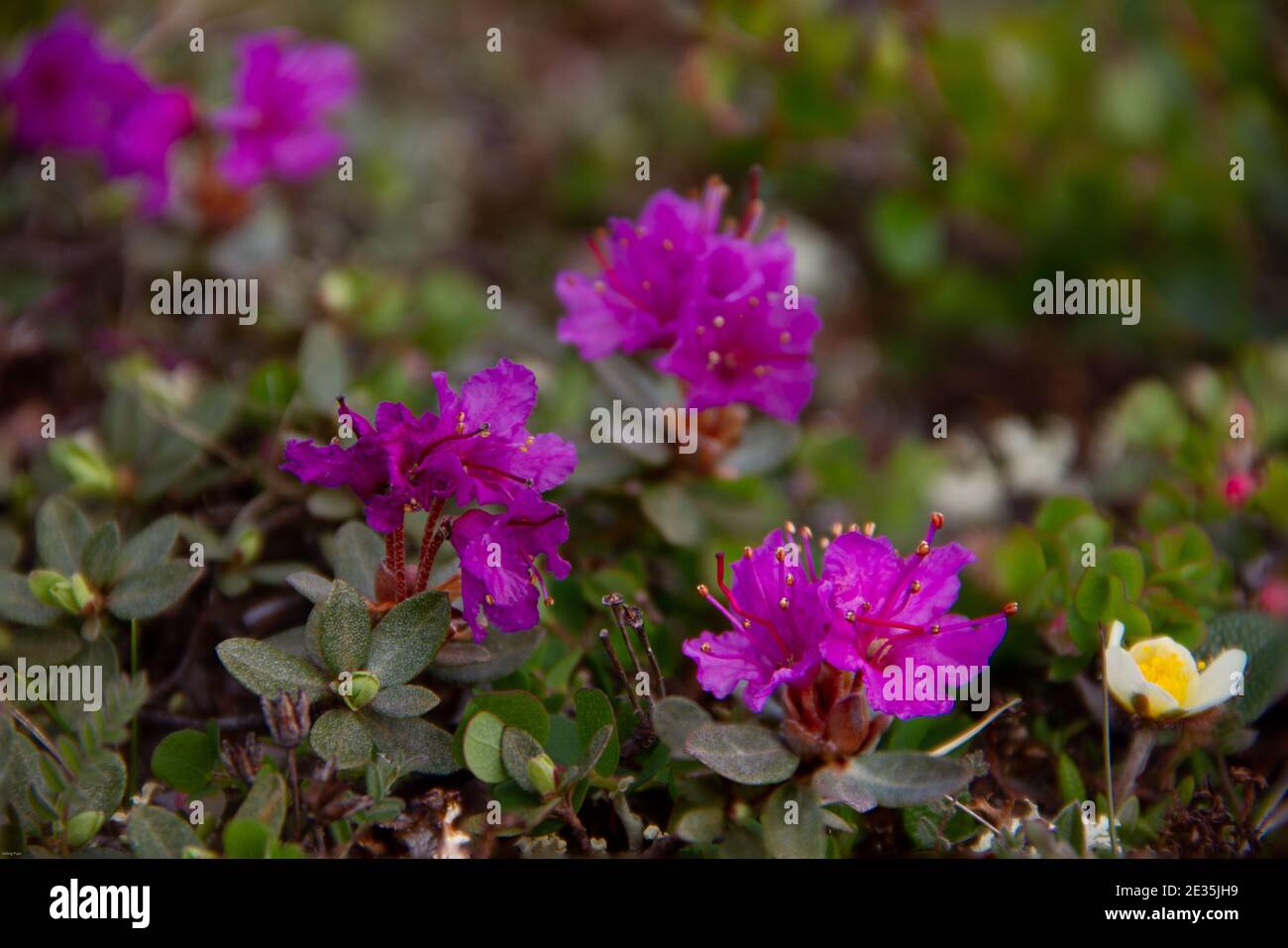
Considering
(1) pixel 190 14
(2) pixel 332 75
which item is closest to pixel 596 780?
(2) pixel 332 75

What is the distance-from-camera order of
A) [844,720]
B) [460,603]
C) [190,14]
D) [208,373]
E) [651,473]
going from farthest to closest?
[190,14]
[208,373]
[651,473]
[460,603]
[844,720]

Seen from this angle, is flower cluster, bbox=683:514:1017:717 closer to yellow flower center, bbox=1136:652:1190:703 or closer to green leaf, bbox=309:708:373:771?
yellow flower center, bbox=1136:652:1190:703

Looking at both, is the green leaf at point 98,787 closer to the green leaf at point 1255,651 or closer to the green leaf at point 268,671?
the green leaf at point 268,671

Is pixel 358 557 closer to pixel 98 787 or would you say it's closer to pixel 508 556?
Answer: pixel 508 556

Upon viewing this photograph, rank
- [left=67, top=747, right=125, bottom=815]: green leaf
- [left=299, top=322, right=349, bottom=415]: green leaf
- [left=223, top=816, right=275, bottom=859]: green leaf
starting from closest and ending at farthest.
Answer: [left=223, top=816, right=275, bottom=859]: green leaf < [left=67, top=747, right=125, bottom=815]: green leaf < [left=299, top=322, right=349, bottom=415]: green leaf

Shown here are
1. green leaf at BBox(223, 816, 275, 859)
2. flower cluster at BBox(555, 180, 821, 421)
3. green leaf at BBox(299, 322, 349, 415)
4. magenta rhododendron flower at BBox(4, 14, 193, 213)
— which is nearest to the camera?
green leaf at BBox(223, 816, 275, 859)

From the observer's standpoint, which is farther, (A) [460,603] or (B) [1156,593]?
(B) [1156,593]

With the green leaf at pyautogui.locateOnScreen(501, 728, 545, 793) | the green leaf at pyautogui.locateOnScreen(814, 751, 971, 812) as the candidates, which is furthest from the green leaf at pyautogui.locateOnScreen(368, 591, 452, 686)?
the green leaf at pyautogui.locateOnScreen(814, 751, 971, 812)

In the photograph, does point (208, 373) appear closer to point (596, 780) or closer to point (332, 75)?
point (332, 75)

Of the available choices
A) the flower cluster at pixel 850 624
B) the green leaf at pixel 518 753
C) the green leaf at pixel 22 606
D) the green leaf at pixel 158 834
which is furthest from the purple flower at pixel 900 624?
the green leaf at pixel 22 606
